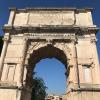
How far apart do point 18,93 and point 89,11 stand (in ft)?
32.7

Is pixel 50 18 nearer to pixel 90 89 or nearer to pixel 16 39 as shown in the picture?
pixel 16 39

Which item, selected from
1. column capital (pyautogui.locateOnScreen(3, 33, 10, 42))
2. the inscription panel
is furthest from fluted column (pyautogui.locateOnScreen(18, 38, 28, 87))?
the inscription panel

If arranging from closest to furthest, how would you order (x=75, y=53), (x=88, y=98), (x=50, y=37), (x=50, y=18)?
(x=88, y=98) → (x=75, y=53) → (x=50, y=37) → (x=50, y=18)

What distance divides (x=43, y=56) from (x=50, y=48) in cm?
165

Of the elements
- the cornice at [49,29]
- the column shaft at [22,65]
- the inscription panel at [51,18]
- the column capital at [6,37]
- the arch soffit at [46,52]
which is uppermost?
the inscription panel at [51,18]

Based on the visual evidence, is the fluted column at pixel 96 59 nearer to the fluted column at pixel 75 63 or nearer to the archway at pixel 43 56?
the fluted column at pixel 75 63

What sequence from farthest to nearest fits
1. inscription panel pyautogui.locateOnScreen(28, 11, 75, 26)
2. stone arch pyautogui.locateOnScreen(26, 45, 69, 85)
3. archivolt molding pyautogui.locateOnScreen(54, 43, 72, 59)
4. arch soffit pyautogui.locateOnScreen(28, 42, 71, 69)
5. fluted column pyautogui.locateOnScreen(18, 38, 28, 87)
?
1. inscription panel pyautogui.locateOnScreen(28, 11, 75, 26)
2. stone arch pyautogui.locateOnScreen(26, 45, 69, 85)
3. arch soffit pyautogui.locateOnScreen(28, 42, 71, 69)
4. archivolt molding pyautogui.locateOnScreen(54, 43, 72, 59)
5. fluted column pyautogui.locateOnScreen(18, 38, 28, 87)

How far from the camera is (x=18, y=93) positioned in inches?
505

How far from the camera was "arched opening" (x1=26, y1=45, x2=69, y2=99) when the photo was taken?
49.6 ft

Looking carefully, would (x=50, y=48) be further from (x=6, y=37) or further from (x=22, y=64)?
(x=6, y=37)

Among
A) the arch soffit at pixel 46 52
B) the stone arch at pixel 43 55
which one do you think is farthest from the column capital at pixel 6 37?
the stone arch at pixel 43 55

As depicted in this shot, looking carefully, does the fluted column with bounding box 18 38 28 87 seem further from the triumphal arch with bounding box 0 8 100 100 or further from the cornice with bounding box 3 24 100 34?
the cornice with bounding box 3 24 100 34

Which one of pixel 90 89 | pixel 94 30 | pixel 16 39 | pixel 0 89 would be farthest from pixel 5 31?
pixel 90 89

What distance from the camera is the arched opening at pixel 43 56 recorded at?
15123mm
